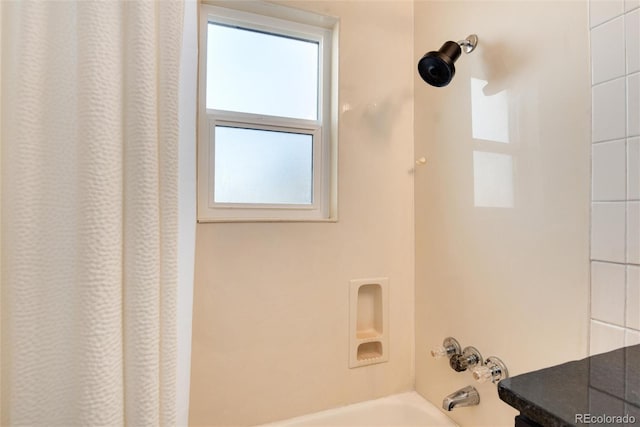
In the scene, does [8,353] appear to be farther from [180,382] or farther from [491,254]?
[491,254]

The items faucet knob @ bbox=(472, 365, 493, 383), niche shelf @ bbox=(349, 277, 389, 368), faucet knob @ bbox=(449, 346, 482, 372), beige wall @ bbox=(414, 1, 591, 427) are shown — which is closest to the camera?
beige wall @ bbox=(414, 1, 591, 427)

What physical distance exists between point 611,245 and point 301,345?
1.07 metres

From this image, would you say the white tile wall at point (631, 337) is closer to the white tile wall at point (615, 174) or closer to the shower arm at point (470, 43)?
the white tile wall at point (615, 174)

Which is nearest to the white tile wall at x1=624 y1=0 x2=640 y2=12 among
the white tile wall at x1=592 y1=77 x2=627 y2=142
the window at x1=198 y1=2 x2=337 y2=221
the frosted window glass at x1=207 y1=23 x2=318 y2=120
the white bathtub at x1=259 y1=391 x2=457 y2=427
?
the white tile wall at x1=592 y1=77 x2=627 y2=142

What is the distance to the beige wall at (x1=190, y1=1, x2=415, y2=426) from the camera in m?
1.22

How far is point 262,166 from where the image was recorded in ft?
4.49

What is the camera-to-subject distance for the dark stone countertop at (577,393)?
460mm

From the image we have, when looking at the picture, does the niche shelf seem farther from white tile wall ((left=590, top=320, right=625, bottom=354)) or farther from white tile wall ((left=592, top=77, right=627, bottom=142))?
white tile wall ((left=592, top=77, right=627, bottom=142))

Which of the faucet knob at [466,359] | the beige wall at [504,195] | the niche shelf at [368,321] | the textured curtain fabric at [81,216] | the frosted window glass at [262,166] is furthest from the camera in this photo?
the niche shelf at [368,321]

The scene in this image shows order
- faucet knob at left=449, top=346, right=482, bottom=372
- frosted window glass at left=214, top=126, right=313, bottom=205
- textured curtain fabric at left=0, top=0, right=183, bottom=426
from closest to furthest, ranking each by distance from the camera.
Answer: textured curtain fabric at left=0, top=0, right=183, bottom=426
faucet knob at left=449, top=346, right=482, bottom=372
frosted window glass at left=214, top=126, right=313, bottom=205

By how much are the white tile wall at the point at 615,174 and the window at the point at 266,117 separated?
34.0 inches

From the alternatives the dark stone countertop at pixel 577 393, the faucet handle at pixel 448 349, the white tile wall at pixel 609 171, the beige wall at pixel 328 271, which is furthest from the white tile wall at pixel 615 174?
the beige wall at pixel 328 271

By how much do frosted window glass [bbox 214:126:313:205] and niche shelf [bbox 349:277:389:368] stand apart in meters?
0.46

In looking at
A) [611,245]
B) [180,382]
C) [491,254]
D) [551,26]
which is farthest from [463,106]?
[180,382]
